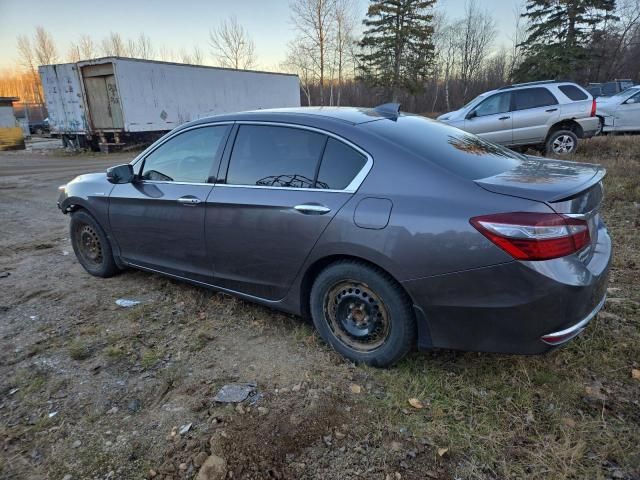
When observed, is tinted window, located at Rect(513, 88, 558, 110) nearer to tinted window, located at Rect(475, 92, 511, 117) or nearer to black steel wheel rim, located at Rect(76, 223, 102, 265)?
tinted window, located at Rect(475, 92, 511, 117)

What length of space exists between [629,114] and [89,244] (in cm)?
1458

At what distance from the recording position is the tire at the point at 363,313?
8.18 feet

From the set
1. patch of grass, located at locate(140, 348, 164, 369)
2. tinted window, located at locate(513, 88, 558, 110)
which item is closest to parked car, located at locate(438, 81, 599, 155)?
tinted window, located at locate(513, 88, 558, 110)

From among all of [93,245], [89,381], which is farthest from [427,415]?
[93,245]

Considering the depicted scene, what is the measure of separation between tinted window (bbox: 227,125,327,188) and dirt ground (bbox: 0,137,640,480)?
1180 mm

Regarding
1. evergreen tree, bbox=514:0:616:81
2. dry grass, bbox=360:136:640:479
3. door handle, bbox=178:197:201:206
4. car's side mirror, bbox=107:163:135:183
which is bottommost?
dry grass, bbox=360:136:640:479

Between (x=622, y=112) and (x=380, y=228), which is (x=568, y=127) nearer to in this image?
(x=622, y=112)

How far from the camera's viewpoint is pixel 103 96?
15773mm

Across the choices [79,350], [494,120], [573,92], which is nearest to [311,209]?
[79,350]

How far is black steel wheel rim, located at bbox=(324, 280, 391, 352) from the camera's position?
2.61 meters

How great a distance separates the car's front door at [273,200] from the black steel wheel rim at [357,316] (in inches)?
13.2

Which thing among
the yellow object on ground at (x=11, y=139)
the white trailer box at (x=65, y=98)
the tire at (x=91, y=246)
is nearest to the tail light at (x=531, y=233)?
the tire at (x=91, y=246)

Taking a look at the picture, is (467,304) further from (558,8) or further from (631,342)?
(558,8)

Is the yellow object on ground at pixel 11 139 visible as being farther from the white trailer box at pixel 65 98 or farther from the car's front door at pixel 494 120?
the car's front door at pixel 494 120
